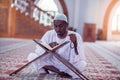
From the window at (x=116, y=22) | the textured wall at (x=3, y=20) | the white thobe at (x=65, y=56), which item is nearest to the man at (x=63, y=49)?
the white thobe at (x=65, y=56)

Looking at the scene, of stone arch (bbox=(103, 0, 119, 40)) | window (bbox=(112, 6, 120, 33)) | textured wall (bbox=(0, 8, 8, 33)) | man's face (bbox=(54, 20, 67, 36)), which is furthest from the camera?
window (bbox=(112, 6, 120, 33))

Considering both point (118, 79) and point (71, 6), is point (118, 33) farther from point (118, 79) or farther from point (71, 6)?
point (118, 79)

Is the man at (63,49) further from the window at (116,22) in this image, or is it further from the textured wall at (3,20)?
the window at (116,22)

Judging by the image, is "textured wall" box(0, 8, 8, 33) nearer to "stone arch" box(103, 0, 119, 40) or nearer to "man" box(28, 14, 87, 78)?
"stone arch" box(103, 0, 119, 40)

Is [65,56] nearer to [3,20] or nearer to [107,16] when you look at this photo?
[3,20]

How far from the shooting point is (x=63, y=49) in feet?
10.6

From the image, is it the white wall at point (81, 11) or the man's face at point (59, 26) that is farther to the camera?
the white wall at point (81, 11)

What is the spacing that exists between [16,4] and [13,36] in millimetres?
1562

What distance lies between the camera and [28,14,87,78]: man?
10.2ft

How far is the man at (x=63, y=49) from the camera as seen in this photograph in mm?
3107

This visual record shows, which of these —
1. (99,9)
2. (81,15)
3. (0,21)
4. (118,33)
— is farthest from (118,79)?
(118,33)

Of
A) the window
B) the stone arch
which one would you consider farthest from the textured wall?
the window

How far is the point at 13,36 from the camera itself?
11898 millimetres

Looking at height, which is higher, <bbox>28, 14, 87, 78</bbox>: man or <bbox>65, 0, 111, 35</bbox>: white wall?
<bbox>65, 0, 111, 35</bbox>: white wall
